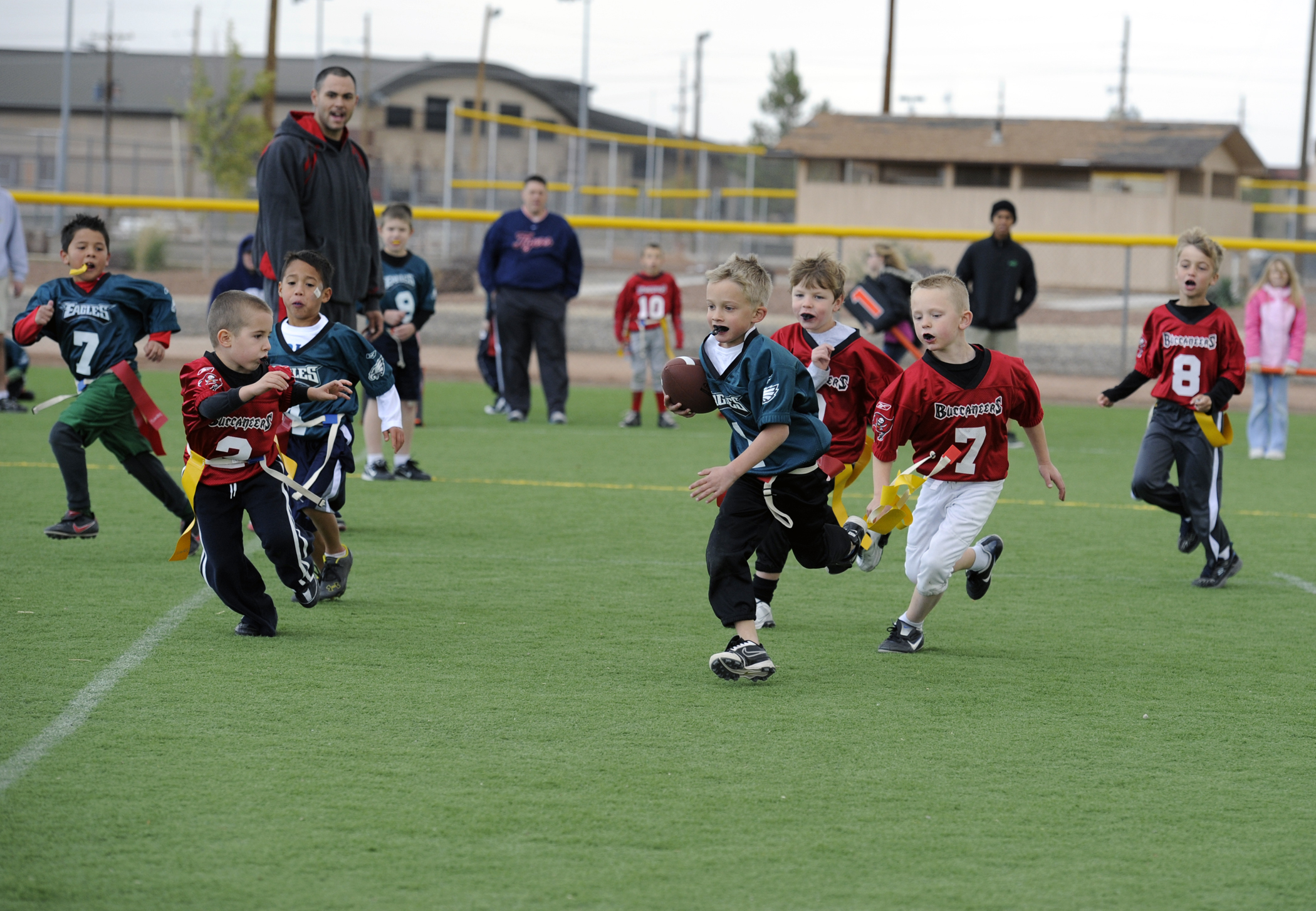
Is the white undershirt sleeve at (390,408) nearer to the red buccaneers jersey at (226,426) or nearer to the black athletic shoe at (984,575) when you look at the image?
the red buccaneers jersey at (226,426)

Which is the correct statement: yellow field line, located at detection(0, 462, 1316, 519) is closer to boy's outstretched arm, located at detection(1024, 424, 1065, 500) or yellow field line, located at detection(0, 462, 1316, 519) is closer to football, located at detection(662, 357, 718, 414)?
boy's outstretched arm, located at detection(1024, 424, 1065, 500)

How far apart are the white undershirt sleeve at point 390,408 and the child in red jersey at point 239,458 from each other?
1.40 ft

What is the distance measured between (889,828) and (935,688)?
1.46m

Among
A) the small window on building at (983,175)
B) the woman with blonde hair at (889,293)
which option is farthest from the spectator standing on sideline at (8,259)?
the small window on building at (983,175)

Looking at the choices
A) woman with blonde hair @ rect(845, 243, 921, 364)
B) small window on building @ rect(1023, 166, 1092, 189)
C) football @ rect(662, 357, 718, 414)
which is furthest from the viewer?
small window on building @ rect(1023, 166, 1092, 189)

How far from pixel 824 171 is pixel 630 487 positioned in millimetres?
34068

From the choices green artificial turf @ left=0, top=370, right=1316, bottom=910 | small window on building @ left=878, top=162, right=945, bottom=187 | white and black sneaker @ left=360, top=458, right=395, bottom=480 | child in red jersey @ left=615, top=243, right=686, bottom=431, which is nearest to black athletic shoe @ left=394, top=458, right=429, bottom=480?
white and black sneaker @ left=360, top=458, right=395, bottom=480

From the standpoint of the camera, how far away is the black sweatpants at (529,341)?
13.2m

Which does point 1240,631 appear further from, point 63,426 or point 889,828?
point 63,426

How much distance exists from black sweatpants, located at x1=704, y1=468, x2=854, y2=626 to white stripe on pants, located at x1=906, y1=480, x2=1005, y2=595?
337 millimetres

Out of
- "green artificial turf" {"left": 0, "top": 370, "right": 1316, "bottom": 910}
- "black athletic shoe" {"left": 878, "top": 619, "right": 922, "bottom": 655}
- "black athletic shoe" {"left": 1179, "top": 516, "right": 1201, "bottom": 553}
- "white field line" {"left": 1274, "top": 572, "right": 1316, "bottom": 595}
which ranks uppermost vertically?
"black athletic shoe" {"left": 1179, "top": 516, "right": 1201, "bottom": 553}

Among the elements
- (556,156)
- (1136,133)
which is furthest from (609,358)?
(556,156)

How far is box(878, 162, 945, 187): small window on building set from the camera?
42.0 m

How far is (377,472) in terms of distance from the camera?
32.0 feet
